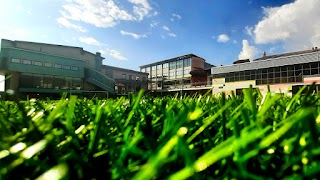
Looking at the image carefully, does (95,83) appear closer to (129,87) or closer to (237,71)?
(129,87)

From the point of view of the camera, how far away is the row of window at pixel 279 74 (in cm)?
2269

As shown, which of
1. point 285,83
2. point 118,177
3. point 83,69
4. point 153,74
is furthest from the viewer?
point 153,74

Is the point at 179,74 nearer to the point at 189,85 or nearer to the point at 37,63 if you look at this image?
the point at 189,85

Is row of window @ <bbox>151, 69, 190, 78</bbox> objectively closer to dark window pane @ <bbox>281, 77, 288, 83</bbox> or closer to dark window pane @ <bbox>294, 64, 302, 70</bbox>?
dark window pane @ <bbox>281, 77, 288, 83</bbox>

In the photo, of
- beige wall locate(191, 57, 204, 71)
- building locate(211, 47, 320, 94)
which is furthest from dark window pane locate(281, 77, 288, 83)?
beige wall locate(191, 57, 204, 71)

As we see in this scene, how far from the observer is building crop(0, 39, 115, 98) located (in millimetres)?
21812

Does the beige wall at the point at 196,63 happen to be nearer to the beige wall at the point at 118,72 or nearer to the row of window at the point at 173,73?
the row of window at the point at 173,73

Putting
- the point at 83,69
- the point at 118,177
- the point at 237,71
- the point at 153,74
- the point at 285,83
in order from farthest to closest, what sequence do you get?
the point at 153,74 → the point at 237,71 → the point at 83,69 → the point at 285,83 → the point at 118,177

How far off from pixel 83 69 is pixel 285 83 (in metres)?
20.8

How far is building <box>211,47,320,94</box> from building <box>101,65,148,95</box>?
1190cm

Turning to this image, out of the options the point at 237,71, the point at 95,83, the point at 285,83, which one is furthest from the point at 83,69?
the point at 285,83

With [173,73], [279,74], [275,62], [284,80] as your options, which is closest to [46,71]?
[173,73]

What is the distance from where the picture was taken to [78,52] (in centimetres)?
2959

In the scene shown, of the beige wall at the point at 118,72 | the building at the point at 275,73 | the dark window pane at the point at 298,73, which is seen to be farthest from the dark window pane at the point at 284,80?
the beige wall at the point at 118,72
